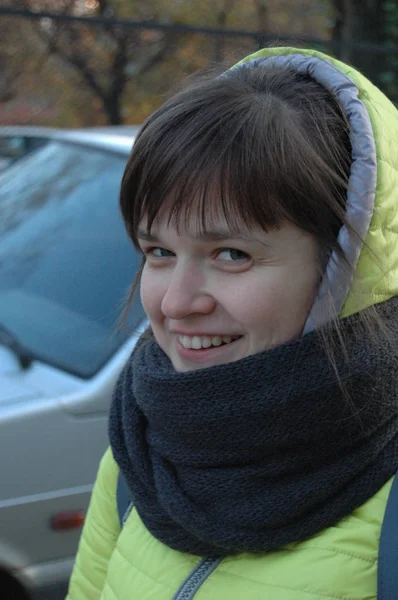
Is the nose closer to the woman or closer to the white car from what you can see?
the woman

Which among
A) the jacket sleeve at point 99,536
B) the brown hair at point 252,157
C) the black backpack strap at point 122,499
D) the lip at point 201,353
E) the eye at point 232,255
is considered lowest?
the jacket sleeve at point 99,536

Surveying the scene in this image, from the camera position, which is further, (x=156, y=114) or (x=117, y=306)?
(x=117, y=306)

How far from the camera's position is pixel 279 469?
136cm

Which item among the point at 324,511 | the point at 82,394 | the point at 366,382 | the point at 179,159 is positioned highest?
the point at 179,159

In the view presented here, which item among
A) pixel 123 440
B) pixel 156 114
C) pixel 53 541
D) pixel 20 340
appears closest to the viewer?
pixel 156 114

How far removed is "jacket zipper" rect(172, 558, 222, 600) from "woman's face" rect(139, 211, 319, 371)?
32 centimetres

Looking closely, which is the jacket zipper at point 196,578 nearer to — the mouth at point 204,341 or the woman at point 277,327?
the woman at point 277,327

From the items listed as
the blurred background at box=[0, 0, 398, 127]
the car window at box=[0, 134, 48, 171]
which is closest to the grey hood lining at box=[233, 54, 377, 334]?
the car window at box=[0, 134, 48, 171]

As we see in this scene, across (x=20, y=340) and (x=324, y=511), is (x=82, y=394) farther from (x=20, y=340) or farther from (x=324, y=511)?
(x=324, y=511)

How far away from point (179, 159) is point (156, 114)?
153 mm

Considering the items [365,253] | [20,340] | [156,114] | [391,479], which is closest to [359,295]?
[365,253]

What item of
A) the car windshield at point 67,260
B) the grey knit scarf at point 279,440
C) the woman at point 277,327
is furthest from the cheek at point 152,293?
the car windshield at point 67,260

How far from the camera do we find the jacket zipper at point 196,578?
4.62 feet

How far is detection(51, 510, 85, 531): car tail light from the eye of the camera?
8.46ft
